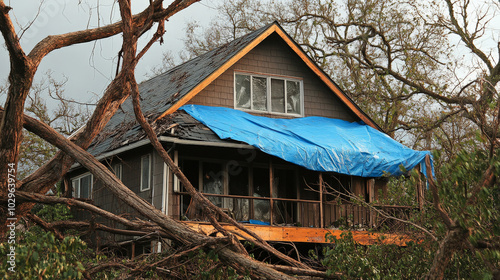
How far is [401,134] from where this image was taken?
3000 centimetres

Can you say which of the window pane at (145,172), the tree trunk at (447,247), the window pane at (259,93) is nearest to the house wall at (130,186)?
the window pane at (145,172)

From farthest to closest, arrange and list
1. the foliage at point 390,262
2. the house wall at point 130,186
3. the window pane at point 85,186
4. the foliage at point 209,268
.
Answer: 1. the window pane at point 85,186
2. the house wall at point 130,186
3. the foliage at point 390,262
4. the foliage at point 209,268

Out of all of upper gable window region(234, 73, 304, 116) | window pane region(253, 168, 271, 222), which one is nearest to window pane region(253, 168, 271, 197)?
window pane region(253, 168, 271, 222)

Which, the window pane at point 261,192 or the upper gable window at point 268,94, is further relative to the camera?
the upper gable window at point 268,94

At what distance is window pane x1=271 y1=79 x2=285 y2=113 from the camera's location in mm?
18016

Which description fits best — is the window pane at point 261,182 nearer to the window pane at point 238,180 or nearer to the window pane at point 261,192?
the window pane at point 261,192

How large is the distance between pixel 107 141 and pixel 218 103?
126 inches

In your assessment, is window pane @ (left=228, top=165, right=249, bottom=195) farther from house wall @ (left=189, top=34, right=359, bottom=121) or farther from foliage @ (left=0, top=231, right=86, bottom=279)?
foliage @ (left=0, top=231, right=86, bottom=279)

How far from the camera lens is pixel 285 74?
18.3 metres

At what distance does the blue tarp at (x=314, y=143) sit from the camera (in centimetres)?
1516

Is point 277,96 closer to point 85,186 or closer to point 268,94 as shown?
point 268,94

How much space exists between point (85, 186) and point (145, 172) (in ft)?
11.0

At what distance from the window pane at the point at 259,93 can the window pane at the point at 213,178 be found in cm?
228

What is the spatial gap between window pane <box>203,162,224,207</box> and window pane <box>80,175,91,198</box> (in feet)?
13.1
